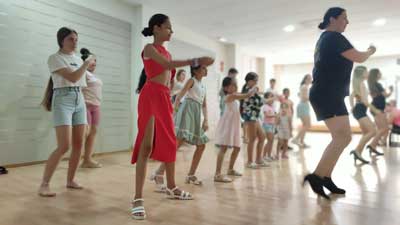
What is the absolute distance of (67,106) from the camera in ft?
8.07

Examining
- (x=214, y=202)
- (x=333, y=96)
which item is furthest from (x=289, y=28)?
(x=214, y=202)

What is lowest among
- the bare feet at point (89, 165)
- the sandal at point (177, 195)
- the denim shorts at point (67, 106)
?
the bare feet at point (89, 165)

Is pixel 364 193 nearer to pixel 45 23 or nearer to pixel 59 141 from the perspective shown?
pixel 59 141

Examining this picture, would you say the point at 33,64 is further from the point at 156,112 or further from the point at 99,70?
the point at 156,112

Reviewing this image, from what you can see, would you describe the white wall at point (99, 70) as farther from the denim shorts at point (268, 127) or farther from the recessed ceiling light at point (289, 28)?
the denim shorts at point (268, 127)

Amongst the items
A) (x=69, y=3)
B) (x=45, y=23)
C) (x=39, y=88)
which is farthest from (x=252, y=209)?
(x=69, y=3)

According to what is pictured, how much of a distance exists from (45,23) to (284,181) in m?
3.71

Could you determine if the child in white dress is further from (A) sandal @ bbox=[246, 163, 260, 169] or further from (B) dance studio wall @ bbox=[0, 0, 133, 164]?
(B) dance studio wall @ bbox=[0, 0, 133, 164]

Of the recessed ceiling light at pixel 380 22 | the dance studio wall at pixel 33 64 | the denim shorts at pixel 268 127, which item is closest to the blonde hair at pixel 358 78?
the denim shorts at pixel 268 127

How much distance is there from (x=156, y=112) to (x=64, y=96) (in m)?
0.92

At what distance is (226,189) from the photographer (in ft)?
8.79

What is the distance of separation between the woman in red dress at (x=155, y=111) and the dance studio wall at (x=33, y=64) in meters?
2.62

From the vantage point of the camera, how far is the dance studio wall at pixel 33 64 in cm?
383

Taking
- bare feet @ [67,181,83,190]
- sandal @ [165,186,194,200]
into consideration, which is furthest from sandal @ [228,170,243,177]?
bare feet @ [67,181,83,190]
